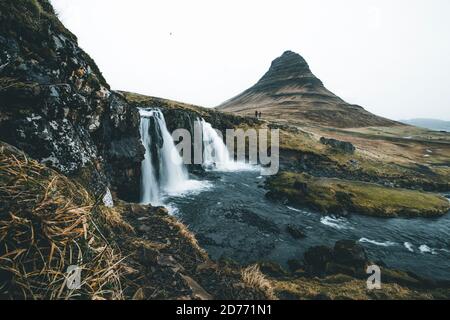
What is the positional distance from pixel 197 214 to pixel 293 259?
386 inches

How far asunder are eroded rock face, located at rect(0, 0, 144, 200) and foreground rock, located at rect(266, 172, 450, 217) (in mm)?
18534

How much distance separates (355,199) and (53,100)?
30025mm

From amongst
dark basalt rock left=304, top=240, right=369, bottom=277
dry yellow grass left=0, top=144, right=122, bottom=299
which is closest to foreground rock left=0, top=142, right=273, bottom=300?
dry yellow grass left=0, top=144, right=122, bottom=299

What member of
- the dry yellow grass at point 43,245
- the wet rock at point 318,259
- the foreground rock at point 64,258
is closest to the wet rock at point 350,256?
the wet rock at point 318,259

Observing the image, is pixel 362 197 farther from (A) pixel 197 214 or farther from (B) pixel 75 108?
(B) pixel 75 108

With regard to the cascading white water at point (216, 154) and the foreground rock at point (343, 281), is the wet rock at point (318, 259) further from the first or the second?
the cascading white water at point (216, 154)

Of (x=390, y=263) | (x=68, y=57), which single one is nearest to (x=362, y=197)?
(x=390, y=263)

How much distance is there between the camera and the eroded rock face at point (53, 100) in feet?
45.1

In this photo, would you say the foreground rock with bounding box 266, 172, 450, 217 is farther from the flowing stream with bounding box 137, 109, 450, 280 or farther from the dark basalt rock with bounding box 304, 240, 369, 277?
the dark basalt rock with bounding box 304, 240, 369, 277

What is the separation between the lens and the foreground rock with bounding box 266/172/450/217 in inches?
1167

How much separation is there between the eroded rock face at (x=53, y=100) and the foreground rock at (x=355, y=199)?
18534mm

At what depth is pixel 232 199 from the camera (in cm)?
2995

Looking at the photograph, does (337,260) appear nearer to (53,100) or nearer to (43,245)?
(43,245)

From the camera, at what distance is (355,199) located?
31.8m
